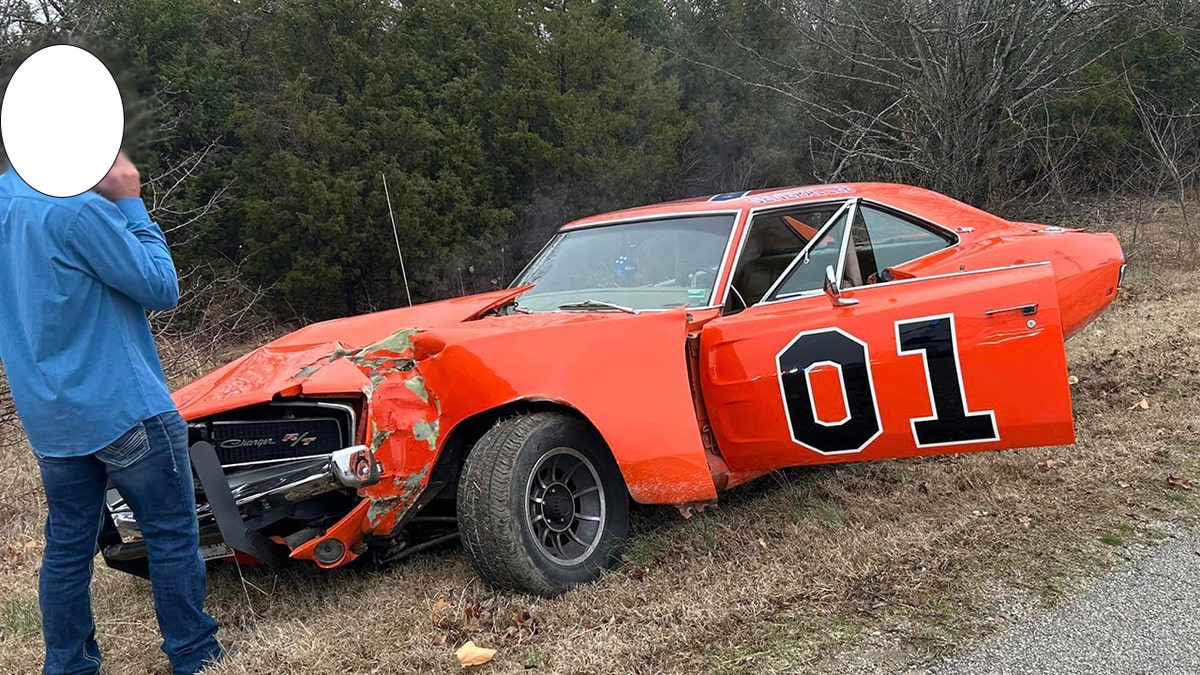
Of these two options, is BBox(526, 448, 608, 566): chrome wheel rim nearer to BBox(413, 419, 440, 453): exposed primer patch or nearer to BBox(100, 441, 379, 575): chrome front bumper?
BBox(413, 419, 440, 453): exposed primer patch

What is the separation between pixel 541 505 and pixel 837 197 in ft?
7.85

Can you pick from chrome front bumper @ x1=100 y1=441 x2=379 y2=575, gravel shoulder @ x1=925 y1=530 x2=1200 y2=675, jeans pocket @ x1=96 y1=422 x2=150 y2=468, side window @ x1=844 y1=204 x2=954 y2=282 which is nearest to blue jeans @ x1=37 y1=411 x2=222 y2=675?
jeans pocket @ x1=96 y1=422 x2=150 y2=468

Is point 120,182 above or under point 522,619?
above

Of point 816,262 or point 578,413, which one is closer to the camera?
point 578,413

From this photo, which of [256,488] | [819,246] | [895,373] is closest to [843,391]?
[895,373]

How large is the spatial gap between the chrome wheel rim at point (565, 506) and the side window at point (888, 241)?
82.1 inches

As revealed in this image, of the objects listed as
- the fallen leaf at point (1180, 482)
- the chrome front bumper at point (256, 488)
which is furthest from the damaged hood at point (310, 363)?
the fallen leaf at point (1180, 482)

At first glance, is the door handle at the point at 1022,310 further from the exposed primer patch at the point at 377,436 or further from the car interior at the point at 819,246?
the exposed primer patch at the point at 377,436

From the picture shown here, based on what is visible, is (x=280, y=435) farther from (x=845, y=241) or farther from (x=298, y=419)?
(x=845, y=241)

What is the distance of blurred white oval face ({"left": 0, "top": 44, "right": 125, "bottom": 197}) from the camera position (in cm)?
261

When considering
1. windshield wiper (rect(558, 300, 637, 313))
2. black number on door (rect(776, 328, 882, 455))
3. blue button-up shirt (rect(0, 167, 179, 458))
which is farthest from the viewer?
windshield wiper (rect(558, 300, 637, 313))

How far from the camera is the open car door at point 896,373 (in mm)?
3395

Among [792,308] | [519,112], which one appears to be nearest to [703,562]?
[792,308]

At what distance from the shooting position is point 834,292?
12.2 feet
